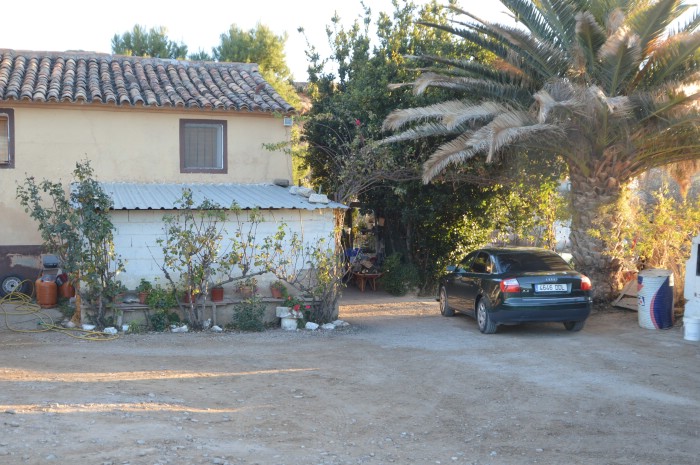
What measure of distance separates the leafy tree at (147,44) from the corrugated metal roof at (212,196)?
74.0 feet

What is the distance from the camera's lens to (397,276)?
1928 cm

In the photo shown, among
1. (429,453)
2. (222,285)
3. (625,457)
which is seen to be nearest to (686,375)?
(625,457)

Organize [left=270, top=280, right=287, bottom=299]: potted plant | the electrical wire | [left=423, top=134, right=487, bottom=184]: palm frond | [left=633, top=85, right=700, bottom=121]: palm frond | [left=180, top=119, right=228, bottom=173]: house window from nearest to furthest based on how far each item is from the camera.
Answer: the electrical wire < [left=633, top=85, right=700, bottom=121]: palm frond < [left=270, top=280, right=287, bottom=299]: potted plant < [left=423, top=134, right=487, bottom=184]: palm frond < [left=180, top=119, right=228, bottom=173]: house window

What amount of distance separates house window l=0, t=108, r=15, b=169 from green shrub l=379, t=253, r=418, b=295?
9.32 meters

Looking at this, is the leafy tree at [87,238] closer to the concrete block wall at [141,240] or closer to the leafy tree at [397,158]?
the concrete block wall at [141,240]

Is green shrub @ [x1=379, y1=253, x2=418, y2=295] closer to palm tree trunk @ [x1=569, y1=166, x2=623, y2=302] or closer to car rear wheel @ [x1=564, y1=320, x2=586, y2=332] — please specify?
palm tree trunk @ [x1=569, y1=166, x2=623, y2=302]

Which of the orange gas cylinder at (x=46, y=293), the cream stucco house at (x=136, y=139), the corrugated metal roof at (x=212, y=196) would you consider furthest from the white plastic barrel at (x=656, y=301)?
the orange gas cylinder at (x=46, y=293)

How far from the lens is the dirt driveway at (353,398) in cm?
652

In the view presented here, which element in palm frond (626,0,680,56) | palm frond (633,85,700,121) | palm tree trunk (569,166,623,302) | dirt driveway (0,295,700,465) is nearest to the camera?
dirt driveway (0,295,700,465)

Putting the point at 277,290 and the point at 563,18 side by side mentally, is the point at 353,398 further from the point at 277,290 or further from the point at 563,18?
the point at 563,18

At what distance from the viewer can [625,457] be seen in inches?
255

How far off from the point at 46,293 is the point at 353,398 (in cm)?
907

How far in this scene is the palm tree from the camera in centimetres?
1292

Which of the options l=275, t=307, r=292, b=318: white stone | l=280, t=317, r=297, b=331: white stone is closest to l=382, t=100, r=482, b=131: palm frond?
l=275, t=307, r=292, b=318: white stone
